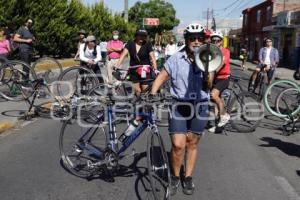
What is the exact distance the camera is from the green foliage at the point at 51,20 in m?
20.9

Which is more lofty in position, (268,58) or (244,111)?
(268,58)

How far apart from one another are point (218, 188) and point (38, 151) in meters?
2.89

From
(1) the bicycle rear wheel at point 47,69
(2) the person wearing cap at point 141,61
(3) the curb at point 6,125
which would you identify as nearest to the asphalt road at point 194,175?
(3) the curb at point 6,125

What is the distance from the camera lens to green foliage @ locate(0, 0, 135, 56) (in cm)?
2088

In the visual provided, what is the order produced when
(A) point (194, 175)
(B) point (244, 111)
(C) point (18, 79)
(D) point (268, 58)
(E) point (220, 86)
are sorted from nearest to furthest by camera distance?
(A) point (194, 175), (E) point (220, 86), (B) point (244, 111), (C) point (18, 79), (D) point (268, 58)

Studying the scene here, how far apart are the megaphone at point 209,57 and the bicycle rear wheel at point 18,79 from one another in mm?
5884

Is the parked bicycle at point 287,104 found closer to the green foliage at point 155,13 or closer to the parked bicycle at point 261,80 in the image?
the parked bicycle at point 261,80

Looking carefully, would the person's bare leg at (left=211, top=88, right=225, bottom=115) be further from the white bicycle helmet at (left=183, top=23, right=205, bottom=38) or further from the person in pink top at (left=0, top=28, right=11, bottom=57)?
the person in pink top at (left=0, top=28, right=11, bottom=57)

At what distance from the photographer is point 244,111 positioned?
8883 mm

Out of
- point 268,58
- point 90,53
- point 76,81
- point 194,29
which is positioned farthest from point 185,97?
point 268,58

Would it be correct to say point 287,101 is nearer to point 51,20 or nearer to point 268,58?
point 268,58

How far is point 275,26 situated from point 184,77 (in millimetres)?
42039

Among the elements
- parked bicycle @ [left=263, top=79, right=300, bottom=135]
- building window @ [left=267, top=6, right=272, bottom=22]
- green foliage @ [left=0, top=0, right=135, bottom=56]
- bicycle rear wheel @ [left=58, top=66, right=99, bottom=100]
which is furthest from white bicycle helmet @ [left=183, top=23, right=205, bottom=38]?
building window @ [left=267, top=6, right=272, bottom=22]

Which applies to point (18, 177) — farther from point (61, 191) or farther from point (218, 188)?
point (218, 188)
